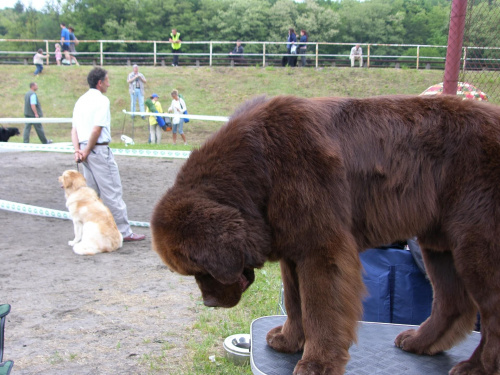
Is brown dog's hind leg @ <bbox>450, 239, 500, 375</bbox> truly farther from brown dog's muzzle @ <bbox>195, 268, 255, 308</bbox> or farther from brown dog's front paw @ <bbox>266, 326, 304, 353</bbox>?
brown dog's muzzle @ <bbox>195, 268, 255, 308</bbox>

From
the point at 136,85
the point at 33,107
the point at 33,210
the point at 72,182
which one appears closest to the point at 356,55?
the point at 136,85

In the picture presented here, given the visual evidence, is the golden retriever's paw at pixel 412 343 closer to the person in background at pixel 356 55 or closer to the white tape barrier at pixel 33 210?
the white tape barrier at pixel 33 210

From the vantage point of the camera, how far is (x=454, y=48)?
4312 mm

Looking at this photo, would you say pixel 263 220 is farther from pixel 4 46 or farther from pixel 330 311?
pixel 4 46

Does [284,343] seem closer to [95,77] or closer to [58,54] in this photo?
[95,77]

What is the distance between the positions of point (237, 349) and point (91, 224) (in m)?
3.33

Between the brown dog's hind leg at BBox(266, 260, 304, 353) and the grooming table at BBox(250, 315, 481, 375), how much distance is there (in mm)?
45

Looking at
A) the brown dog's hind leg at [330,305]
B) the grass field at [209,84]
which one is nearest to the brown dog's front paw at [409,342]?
the brown dog's hind leg at [330,305]

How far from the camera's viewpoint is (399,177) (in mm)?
2389

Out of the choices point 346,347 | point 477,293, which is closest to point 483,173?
point 477,293

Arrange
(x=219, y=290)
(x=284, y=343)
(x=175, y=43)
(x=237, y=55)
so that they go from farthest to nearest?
(x=237, y=55) < (x=175, y=43) < (x=284, y=343) < (x=219, y=290)

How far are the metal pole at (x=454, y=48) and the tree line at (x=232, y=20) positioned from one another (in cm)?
3793

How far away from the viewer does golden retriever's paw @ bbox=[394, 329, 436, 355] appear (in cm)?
284

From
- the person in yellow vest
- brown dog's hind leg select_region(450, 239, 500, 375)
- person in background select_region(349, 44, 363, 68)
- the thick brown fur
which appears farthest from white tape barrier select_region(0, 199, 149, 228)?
person in background select_region(349, 44, 363, 68)
